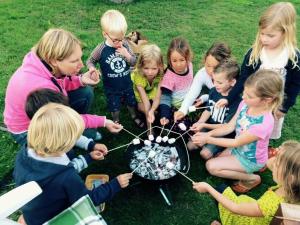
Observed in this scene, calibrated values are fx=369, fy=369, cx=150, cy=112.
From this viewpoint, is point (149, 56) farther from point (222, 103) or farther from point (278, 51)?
point (278, 51)

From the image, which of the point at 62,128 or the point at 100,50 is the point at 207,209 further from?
the point at 100,50

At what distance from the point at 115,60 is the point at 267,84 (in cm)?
165

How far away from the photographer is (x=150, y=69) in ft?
13.2

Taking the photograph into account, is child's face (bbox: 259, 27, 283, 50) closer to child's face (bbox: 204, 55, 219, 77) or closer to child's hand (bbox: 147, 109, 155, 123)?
child's face (bbox: 204, 55, 219, 77)

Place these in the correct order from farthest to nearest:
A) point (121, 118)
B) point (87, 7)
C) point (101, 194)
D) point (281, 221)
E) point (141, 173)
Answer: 1. point (87, 7)
2. point (121, 118)
3. point (141, 173)
4. point (101, 194)
5. point (281, 221)

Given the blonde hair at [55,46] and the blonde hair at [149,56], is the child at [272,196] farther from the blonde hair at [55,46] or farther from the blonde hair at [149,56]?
the blonde hair at [149,56]

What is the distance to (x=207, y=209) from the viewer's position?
Answer: 11.1 ft

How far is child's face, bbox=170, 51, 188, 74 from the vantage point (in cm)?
391

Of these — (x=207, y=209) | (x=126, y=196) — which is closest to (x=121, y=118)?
(x=126, y=196)

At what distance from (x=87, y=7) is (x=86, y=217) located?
5160 millimetres

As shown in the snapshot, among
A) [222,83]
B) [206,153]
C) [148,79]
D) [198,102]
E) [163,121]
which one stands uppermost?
[222,83]

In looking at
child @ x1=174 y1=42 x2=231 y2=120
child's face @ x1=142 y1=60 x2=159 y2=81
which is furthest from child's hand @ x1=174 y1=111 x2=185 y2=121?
child's face @ x1=142 y1=60 x2=159 y2=81

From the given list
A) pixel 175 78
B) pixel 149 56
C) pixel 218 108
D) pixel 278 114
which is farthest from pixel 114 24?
pixel 278 114

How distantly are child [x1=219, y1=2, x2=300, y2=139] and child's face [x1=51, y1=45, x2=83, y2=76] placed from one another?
5.14 ft
